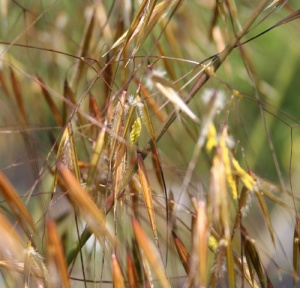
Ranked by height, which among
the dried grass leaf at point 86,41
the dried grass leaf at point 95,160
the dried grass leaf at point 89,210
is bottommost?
the dried grass leaf at point 89,210

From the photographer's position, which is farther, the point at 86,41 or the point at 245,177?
the point at 86,41

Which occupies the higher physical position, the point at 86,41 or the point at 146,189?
the point at 86,41

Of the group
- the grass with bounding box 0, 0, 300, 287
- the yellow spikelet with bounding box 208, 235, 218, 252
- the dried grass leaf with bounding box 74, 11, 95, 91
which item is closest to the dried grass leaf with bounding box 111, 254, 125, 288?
the grass with bounding box 0, 0, 300, 287

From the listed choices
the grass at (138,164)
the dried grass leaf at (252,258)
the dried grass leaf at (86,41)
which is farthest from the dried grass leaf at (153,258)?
the dried grass leaf at (86,41)

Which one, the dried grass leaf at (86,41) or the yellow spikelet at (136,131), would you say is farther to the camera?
the dried grass leaf at (86,41)

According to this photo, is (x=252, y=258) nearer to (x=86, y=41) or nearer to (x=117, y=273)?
(x=117, y=273)

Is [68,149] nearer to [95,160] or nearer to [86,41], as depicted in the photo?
[95,160]

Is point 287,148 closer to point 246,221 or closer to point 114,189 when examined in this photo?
point 246,221

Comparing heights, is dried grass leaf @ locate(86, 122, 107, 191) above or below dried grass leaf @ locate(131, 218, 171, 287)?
above

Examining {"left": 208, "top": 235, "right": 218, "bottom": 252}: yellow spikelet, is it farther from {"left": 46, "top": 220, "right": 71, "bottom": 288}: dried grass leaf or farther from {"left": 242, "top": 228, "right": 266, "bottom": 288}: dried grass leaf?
{"left": 46, "top": 220, "right": 71, "bottom": 288}: dried grass leaf

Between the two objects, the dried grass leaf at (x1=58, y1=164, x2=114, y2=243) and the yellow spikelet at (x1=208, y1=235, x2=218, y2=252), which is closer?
the dried grass leaf at (x1=58, y1=164, x2=114, y2=243)

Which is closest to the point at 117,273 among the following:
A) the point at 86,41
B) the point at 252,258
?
the point at 252,258

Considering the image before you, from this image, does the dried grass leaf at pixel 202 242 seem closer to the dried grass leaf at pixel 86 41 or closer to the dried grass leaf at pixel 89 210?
the dried grass leaf at pixel 89 210
